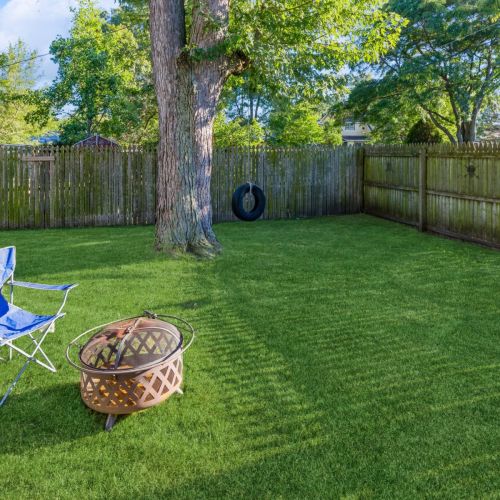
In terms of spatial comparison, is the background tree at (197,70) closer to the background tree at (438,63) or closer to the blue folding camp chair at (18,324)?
the blue folding camp chair at (18,324)

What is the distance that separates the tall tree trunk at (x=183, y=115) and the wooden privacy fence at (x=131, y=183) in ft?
13.1

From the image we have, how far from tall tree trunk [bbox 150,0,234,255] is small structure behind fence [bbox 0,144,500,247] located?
400 centimetres

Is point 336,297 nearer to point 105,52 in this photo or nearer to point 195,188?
point 195,188

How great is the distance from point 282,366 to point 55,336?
191 centimetres

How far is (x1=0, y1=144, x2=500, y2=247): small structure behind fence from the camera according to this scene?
9.13 metres

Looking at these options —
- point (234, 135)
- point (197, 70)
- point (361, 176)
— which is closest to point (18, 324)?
point (197, 70)

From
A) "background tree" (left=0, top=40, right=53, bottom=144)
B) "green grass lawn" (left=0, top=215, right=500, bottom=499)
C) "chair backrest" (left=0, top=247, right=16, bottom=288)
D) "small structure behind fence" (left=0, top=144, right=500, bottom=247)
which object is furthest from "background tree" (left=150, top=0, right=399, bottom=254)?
"background tree" (left=0, top=40, right=53, bottom=144)

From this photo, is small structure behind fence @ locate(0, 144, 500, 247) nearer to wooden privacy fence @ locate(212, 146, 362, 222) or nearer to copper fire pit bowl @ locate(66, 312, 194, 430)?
wooden privacy fence @ locate(212, 146, 362, 222)

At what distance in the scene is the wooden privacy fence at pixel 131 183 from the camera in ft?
36.0

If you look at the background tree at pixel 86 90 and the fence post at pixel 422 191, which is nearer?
the fence post at pixel 422 191

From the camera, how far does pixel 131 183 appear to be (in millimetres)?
11602

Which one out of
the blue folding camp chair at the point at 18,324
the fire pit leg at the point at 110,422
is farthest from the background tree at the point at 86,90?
the fire pit leg at the point at 110,422

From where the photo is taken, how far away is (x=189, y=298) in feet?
18.0

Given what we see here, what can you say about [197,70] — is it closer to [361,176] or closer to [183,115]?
[183,115]
